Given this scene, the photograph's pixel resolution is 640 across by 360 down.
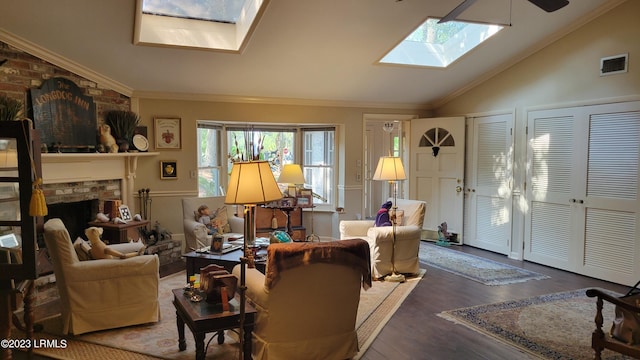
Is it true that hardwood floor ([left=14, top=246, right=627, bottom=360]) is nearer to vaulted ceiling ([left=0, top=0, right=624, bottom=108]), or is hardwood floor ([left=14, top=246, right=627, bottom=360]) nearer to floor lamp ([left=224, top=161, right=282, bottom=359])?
floor lamp ([left=224, top=161, right=282, bottom=359])

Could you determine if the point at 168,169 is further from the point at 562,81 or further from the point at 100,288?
the point at 562,81

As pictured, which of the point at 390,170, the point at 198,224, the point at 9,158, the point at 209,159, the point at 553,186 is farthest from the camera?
the point at 209,159

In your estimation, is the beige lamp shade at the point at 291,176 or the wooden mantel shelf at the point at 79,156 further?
the beige lamp shade at the point at 291,176

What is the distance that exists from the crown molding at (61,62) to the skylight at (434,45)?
3.35 meters

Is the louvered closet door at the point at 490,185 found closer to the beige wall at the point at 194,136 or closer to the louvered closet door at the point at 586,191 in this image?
the louvered closet door at the point at 586,191

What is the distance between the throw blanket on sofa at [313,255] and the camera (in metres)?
2.47

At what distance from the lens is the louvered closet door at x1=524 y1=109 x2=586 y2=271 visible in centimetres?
487

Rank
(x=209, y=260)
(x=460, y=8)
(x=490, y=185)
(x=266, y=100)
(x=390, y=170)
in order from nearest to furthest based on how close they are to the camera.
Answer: (x=460, y=8)
(x=209, y=260)
(x=390, y=170)
(x=490, y=185)
(x=266, y=100)

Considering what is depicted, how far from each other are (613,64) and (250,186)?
14.2ft

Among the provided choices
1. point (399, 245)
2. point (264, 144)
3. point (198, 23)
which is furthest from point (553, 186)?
point (198, 23)

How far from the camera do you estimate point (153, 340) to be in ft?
10.2

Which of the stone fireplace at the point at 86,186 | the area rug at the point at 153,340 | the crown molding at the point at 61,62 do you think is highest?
the crown molding at the point at 61,62

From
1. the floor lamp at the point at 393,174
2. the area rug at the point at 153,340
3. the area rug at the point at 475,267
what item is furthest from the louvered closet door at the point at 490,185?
the area rug at the point at 153,340

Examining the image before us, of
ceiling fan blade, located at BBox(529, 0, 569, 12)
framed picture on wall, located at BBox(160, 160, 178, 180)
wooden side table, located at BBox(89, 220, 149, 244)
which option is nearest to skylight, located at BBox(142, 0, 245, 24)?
framed picture on wall, located at BBox(160, 160, 178, 180)
